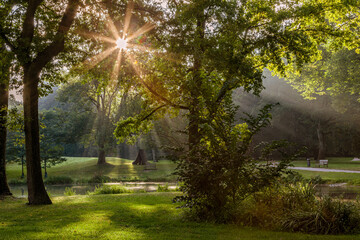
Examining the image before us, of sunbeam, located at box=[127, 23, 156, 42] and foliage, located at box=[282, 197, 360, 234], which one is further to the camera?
sunbeam, located at box=[127, 23, 156, 42]

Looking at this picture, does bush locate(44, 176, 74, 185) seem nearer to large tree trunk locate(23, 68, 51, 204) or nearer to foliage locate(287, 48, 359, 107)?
large tree trunk locate(23, 68, 51, 204)

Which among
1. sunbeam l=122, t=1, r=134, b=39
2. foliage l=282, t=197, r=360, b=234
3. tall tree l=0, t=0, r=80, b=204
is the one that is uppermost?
sunbeam l=122, t=1, r=134, b=39

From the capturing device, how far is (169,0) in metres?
15.0

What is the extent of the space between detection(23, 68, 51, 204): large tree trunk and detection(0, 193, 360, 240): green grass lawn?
5.73ft

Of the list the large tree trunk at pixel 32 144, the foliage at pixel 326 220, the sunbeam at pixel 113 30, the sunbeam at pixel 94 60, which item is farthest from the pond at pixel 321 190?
the sunbeam at pixel 113 30

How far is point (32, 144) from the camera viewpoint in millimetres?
13141

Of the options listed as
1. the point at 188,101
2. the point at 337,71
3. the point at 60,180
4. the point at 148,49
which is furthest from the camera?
the point at 60,180

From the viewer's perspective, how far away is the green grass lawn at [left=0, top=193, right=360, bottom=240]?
7.11m

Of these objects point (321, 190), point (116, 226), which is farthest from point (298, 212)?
point (321, 190)

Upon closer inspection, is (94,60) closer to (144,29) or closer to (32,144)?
(144,29)

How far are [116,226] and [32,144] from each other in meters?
6.70

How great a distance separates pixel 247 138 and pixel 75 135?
38.0m

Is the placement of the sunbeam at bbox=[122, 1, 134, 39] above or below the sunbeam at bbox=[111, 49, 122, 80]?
above

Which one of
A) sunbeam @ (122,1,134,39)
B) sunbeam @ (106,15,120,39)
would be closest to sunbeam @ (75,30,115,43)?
sunbeam @ (106,15,120,39)
